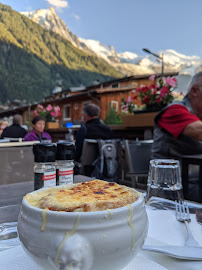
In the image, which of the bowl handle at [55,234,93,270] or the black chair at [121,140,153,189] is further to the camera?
the black chair at [121,140,153,189]

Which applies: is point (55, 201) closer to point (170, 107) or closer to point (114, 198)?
point (114, 198)

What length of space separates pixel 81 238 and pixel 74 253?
20mm

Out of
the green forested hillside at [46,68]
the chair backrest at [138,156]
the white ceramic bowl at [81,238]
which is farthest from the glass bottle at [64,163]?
the green forested hillside at [46,68]

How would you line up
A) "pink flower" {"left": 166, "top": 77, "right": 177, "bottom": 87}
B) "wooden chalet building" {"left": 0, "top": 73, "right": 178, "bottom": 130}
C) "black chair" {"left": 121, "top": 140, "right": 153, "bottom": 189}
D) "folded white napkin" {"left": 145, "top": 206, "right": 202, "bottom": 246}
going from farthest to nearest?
1. "wooden chalet building" {"left": 0, "top": 73, "right": 178, "bottom": 130}
2. "pink flower" {"left": 166, "top": 77, "right": 177, "bottom": 87}
3. "black chair" {"left": 121, "top": 140, "right": 153, "bottom": 189}
4. "folded white napkin" {"left": 145, "top": 206, "right": 202, "bottom": 246}

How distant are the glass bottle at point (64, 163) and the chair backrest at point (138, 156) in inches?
65.3

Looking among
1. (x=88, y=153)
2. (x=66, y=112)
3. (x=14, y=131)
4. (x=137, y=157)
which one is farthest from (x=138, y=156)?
(x=66, y=112)

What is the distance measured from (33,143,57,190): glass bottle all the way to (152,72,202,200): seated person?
50.5 inches

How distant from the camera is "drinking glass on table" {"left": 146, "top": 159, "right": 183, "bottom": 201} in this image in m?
0.73

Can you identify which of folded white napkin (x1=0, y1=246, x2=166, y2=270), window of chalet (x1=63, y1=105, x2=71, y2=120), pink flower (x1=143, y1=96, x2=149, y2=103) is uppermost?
window of chalet (x1=63, y1=105, x2=71, y2=120)

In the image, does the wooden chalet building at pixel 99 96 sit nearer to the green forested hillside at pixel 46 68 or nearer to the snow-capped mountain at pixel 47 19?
the green forested hillside at pixel 46 68

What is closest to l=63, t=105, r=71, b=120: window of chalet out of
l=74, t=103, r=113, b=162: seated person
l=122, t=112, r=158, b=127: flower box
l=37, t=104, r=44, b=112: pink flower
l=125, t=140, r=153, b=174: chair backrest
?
l=37, t=104, r=44, b=112: pink flower

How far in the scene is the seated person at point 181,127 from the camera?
67.8 inches

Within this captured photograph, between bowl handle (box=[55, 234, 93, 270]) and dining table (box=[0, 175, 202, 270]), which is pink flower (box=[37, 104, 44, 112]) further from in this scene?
bowl handle (box=[55, 234, 93, 270])

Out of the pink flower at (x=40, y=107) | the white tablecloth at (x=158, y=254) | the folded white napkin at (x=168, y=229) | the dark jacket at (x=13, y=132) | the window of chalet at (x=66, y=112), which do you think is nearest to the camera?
the white tablecloth at (x=158, y=254)
